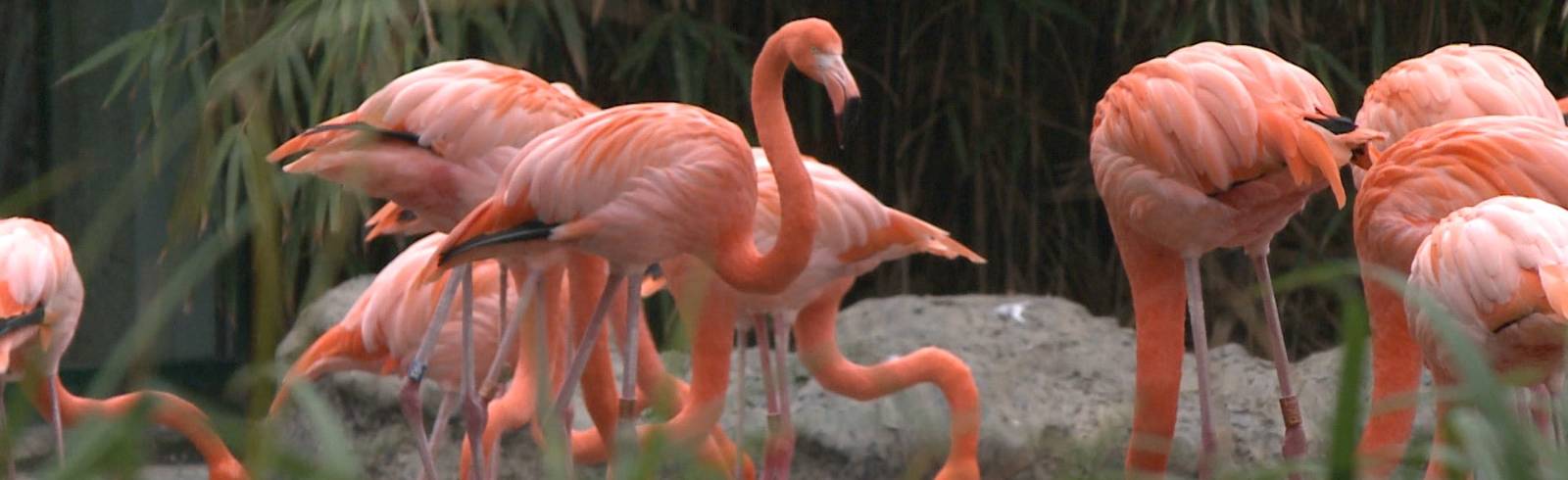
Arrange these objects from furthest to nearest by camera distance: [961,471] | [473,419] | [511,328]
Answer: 1. [961,471]
2. [473,419]
3. [511,328]

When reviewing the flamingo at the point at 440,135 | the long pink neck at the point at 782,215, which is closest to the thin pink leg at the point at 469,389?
the flamingo at the point at 440,135

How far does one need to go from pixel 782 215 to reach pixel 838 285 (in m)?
0.82

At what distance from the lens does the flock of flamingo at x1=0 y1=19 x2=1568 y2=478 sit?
2500 millimetres

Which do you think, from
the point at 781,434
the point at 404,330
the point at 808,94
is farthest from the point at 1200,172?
the point at 808,94

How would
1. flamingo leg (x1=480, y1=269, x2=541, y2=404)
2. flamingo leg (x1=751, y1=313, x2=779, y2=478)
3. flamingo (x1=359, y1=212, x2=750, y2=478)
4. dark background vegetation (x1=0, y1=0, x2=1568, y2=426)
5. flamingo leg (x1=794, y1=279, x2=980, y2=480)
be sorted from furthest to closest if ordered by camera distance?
dark background vegetation (x1=0, y1=0, x2=1568, y2=426) < flamingo leg (x1=794, y1=279, x2=980, y2=480) < flamingo leg (x1=751, y1=313, x2=779, y2=478) < flamingo (x1=359, y1=212, x2=750, y2=478) < flamingo leg (x1=480, y1=269, x2=541, y2=404)

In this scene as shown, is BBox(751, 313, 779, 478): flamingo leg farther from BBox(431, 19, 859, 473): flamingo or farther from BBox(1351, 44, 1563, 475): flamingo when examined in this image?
BBox(1351, 44, 1563, 475): flamingo

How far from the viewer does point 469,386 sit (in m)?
3.16

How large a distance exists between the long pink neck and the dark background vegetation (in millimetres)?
1129

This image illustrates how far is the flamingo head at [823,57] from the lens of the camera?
2777 mm

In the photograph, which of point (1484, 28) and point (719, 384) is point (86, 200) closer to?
point (719, 384)

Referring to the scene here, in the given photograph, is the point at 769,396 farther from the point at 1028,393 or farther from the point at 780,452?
the point at 1028,393

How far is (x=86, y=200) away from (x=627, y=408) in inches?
103

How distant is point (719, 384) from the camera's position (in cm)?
334

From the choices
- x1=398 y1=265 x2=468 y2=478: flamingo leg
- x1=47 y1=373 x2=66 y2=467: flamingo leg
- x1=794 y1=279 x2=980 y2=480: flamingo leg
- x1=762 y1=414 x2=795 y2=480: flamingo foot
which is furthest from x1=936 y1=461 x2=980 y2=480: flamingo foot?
x1=47 y1=373 x2=66 y2=467: flamingo leg
